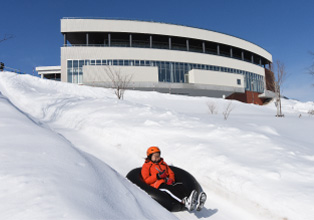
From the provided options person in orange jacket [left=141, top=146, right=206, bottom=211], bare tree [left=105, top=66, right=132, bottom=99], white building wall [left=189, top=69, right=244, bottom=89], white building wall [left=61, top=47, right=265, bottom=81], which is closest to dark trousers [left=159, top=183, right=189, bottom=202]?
person in orange jacket [left=141, top=146, right=206, bottom=211]

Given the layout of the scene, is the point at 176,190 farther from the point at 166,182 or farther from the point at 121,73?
the point at 121,73

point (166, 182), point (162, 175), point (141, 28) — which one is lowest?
point (166, 182)

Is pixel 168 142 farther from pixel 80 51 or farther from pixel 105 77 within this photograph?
pixel 80 51

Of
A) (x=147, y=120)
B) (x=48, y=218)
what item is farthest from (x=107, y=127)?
(x=48, y=218)

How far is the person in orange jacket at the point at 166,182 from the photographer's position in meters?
3.48

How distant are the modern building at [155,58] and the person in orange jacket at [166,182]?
2676 centimetres

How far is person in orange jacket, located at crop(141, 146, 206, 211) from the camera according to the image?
3.48 m

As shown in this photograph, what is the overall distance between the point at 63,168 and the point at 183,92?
32535mm

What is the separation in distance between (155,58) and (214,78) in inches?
412

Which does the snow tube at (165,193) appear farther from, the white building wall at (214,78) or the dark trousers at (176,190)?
the white building wall at (214,78)

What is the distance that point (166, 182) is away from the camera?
4082 mm

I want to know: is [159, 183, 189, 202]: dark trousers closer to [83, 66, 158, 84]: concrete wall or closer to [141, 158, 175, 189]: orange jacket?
[141, 158, 175, 189]: orange jacket

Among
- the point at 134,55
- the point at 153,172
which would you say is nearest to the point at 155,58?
the point at 134,55

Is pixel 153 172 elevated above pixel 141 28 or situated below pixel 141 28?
below
